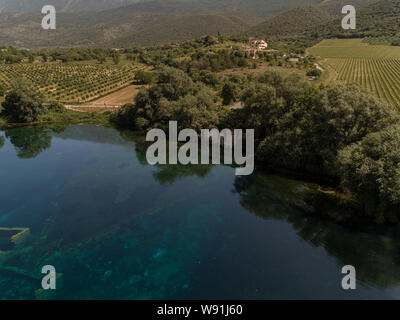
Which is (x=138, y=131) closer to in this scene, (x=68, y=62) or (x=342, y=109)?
(x=342, y=109)

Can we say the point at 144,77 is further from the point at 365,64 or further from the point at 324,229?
the point at 324,229

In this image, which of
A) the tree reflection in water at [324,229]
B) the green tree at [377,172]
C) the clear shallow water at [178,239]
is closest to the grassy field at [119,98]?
the clear shallow water at [178,239]

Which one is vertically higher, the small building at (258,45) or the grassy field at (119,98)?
the small building at (258,45)

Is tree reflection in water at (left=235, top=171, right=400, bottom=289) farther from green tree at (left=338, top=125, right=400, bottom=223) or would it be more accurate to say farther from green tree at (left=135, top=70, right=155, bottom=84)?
green tree at (left=135, top=70, right=155, bottom=84)

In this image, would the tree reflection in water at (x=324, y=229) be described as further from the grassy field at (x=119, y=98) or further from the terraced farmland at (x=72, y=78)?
the terraced farmland at (x=72, y=78)

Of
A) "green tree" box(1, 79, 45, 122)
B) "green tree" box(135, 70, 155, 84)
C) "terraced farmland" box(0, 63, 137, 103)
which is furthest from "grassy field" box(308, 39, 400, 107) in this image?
"green tree" box(1, 79, 45, 122)
